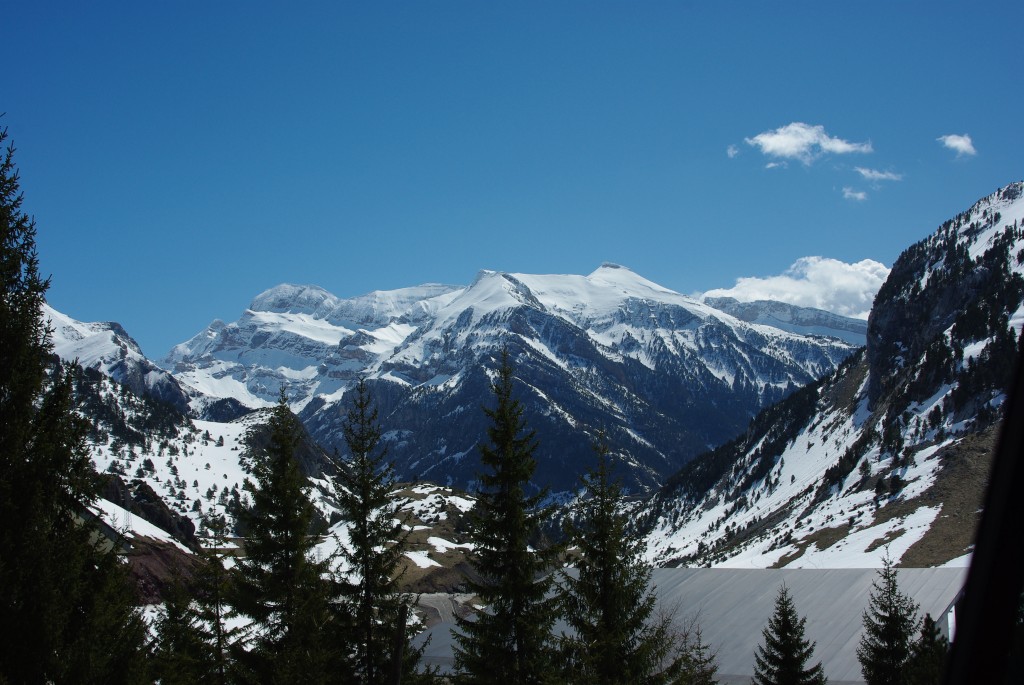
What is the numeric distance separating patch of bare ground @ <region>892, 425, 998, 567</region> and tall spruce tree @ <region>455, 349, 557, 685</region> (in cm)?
9632

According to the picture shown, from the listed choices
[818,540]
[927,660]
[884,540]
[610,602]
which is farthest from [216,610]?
[818,540]

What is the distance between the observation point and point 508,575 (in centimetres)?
2309

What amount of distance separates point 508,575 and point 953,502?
13615 centimetres

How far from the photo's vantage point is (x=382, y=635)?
25.1m

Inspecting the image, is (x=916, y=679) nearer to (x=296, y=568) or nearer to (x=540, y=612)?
(x=540, y=612)

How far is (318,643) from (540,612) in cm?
694

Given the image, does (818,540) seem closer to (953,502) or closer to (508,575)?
(953,502)

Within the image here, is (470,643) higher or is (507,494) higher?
(507,494)

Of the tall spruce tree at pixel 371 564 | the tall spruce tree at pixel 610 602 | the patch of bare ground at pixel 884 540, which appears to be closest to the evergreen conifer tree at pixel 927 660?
the tall spruce tree at pixel 610 602

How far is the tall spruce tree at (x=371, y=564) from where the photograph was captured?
81.8ft

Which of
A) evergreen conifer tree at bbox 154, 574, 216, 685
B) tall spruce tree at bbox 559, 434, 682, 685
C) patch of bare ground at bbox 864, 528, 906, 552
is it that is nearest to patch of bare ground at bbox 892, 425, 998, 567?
patch of bare ground at bbox 864, 528, 906, 552

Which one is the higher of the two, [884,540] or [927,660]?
[927,660]

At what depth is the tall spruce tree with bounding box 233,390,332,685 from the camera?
80.2ft

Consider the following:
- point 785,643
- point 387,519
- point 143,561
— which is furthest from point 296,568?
point 143,561
